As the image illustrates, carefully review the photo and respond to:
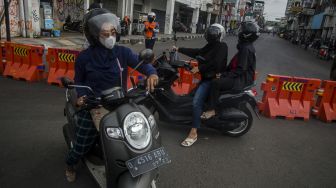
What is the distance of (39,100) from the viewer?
568cm

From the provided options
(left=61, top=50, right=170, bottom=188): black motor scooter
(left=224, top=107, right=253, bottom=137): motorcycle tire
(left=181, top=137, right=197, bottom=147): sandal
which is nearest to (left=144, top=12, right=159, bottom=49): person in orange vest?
(left=224, top=107, right=253, bottom=137): motorcycle tire

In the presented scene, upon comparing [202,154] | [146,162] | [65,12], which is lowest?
[202,154]

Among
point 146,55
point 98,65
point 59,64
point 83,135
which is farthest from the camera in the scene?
point 59,64

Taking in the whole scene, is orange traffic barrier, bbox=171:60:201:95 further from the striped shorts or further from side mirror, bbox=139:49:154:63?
side mirror, bbox=139:49:154:63

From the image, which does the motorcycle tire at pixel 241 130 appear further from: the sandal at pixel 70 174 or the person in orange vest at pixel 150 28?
the person in orange vest at pixel 150 28

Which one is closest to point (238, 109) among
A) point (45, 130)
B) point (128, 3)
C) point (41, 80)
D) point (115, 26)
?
point (115, 26)

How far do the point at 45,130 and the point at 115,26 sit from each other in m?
2.56

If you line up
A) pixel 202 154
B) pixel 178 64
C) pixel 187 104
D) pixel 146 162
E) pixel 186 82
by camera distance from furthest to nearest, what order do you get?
pixel 186 82 < pixel 187 104 < pixel 178 64 < pixel 202 154 < pixel 146 162

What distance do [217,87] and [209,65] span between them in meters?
0.35

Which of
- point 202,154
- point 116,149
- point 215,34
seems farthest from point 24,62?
point 116,149

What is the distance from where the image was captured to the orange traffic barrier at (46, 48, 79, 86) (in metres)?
6.72

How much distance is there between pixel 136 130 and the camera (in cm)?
223

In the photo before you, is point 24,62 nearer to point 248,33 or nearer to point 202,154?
point 202,154

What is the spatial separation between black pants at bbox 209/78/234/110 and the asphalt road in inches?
28.2
